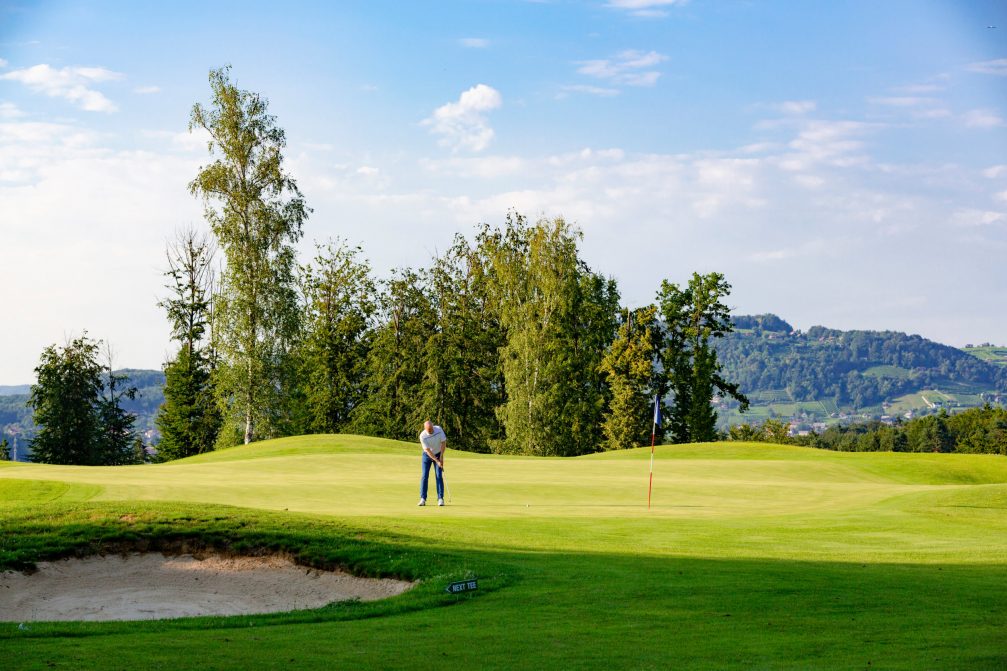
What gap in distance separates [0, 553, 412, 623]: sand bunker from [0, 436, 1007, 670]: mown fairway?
425 mm

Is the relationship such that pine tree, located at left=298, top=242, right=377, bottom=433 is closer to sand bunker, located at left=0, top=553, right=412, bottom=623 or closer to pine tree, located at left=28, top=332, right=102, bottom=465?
pine tree, located at left=28, top=332, right=102, bottom=465

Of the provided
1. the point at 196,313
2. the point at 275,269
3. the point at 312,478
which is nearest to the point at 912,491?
the point at 312,478

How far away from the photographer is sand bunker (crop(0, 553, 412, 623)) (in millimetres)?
16172

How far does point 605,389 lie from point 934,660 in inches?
2753

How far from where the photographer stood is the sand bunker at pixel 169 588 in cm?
1617

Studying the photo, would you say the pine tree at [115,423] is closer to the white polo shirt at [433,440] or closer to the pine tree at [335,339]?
the pine tree at [335,339]

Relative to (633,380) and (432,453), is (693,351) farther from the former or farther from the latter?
(432,453)

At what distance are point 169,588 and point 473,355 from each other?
6383cm

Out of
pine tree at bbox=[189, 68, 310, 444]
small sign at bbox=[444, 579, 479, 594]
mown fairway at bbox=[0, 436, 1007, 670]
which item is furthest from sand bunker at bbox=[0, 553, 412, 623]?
pine tree at bbox=[189, 68, 310, 444]

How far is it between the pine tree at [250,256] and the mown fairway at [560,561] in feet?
90.0

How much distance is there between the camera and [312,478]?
32531mm

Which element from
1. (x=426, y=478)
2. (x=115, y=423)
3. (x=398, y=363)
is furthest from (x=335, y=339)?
(x=426, y=478)

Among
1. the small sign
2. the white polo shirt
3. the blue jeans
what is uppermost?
the white polo shirt

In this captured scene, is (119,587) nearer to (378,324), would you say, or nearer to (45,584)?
(45,584)
